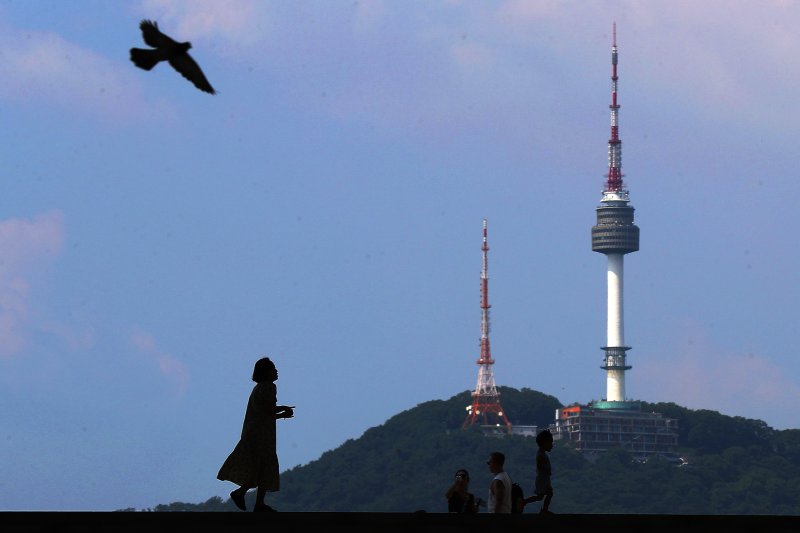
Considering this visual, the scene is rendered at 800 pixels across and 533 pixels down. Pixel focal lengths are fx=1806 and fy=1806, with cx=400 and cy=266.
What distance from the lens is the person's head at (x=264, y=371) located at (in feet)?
60.6

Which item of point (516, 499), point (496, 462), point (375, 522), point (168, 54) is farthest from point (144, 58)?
point (516, 499)

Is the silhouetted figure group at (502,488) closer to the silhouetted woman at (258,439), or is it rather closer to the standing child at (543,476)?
the standing child at (543,476)

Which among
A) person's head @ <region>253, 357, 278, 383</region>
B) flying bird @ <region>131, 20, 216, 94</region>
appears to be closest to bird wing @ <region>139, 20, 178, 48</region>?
flying bird @ <region>131, 20, 216, 94</region>

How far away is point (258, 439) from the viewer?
18.6 m

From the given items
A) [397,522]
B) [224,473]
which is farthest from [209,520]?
[224,473]

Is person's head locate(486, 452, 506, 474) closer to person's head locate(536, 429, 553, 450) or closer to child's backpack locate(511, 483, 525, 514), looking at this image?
child's backpack locate(511, 483, 525, 514)

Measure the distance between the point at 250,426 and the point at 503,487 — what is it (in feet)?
9.08

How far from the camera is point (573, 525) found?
1608cm

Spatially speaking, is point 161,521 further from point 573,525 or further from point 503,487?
point 503,487

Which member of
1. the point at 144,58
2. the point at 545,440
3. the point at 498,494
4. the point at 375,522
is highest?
the point at 144,58

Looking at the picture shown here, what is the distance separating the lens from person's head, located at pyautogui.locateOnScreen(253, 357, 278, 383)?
1847 cm

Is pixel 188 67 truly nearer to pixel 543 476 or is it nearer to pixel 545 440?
pixel 545 440

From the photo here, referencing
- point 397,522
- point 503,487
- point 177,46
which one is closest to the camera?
point 397,522

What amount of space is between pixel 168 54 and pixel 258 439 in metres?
4.06
